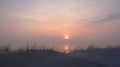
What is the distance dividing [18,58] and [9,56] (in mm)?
338

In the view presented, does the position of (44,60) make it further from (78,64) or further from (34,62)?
(78,64)

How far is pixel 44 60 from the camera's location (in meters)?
9.81

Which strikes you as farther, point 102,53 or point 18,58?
point 102,53

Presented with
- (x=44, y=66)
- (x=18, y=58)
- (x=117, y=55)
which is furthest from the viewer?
(x=117, y=55)

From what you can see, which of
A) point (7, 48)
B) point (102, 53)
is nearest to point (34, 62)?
point (102, 53)

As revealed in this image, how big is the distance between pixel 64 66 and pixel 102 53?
3649mm

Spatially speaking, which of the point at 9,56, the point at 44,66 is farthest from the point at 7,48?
the point at 44,66

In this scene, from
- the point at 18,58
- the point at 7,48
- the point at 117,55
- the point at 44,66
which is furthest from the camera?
the point at 7,48

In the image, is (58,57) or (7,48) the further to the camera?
(7,48)

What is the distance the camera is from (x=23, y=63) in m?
9.43

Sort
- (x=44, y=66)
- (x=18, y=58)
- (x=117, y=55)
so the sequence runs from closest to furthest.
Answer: (x=44, y=66), (x=18, y=58), (x=117, y=55)

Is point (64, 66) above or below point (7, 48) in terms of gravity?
below

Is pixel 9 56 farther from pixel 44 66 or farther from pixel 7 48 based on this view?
pixel 7 48

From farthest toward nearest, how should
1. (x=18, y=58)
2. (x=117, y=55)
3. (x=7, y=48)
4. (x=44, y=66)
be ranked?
1. (x=7, y=48)
2. (x=117, y=55)
3. (x=18, y=58)
4. (x=44, y=66)
